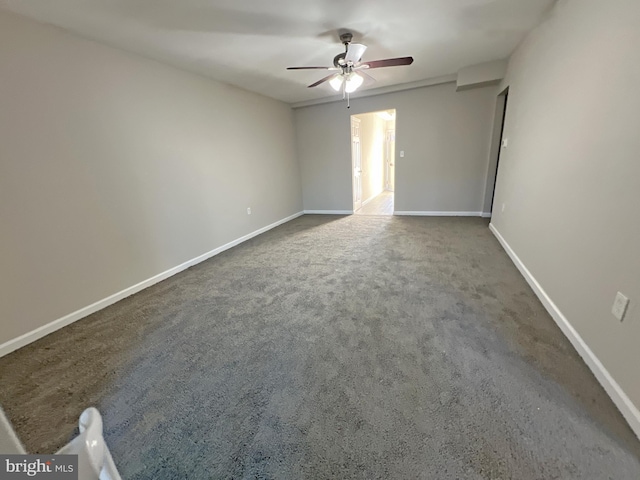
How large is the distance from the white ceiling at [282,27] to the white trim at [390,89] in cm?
81

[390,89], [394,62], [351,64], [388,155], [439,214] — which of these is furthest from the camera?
[388,155]

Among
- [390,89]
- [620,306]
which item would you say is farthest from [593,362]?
[390,89]

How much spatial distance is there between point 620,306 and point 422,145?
4247mm

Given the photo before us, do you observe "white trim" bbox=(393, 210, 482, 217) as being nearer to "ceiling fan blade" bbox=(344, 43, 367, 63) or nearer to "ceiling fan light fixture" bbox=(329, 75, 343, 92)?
"ceiling fan light fixture" bbox=(329, 75, 343, 92)

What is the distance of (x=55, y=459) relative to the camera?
1.54ft

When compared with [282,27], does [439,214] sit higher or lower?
lower

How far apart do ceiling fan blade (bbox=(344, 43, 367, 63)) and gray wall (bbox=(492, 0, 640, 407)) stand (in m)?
1.58

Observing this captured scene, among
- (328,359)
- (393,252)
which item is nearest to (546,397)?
(328,359)

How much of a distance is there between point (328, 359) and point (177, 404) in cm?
86

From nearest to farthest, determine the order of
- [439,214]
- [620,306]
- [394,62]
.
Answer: [620,306] → [394,62] → [439,214]

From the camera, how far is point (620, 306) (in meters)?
1.35

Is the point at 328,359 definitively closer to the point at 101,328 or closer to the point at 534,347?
the point at 534,347

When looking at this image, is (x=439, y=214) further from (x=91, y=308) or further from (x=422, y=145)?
(x=91, y=308)

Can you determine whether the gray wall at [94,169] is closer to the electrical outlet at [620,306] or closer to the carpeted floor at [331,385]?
the carpeted floor at [331,385]
